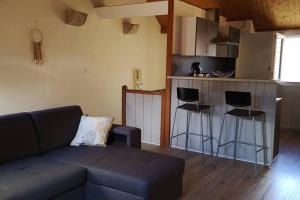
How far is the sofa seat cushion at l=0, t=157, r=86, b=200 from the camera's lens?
2.15m

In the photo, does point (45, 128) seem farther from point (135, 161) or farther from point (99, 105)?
point (99, 105)

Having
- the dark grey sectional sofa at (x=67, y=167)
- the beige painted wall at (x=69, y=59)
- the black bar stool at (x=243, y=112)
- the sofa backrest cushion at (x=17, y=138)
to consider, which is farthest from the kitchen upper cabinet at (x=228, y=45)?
the sofa backrest cushion at (x=17, y=138)

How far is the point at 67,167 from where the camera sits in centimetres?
262

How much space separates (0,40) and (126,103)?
224 cm

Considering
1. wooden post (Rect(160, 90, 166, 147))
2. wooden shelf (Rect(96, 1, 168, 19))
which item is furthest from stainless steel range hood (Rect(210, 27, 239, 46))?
wooden post (Rect(160, 90, 166, 147))

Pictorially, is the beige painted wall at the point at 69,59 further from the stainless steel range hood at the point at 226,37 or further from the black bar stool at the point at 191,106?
the black bar stool at the point at 191,106

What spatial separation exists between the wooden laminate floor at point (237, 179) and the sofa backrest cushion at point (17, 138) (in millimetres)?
1666

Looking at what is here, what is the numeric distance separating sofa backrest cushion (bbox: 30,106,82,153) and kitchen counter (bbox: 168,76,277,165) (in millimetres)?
1825

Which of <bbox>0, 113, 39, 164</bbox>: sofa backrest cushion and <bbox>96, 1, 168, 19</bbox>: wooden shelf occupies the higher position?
<bbox>96, 1, 168, 19</bbox>: wooden shelf

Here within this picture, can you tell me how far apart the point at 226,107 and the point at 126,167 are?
217 centimetres

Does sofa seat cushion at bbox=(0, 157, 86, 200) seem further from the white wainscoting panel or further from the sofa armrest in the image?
the white wainscoting panel

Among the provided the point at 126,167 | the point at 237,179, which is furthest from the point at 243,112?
the point at 126,167

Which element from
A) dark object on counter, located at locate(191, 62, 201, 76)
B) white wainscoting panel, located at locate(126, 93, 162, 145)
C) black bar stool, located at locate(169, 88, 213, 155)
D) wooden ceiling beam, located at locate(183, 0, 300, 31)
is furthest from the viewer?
wooden ceiling beam, located at locate(183, 0, 300, 31)

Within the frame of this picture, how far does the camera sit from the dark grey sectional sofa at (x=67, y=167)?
7.75 ft
